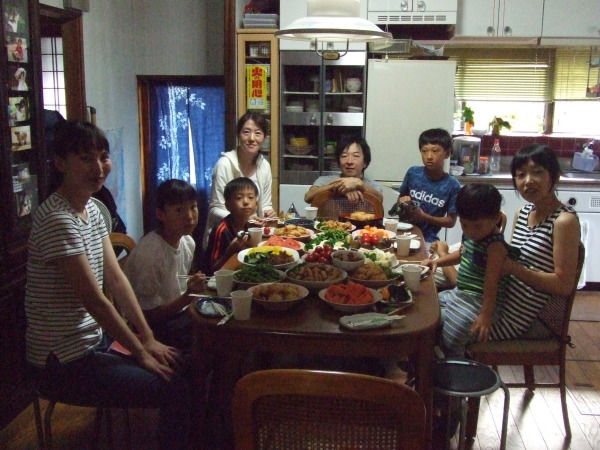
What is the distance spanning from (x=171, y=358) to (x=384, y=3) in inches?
134

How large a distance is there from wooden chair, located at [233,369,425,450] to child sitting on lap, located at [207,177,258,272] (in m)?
1.58

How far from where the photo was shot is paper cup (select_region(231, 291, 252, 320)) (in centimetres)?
184

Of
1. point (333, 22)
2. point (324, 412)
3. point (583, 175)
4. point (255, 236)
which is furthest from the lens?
point (583, 175)

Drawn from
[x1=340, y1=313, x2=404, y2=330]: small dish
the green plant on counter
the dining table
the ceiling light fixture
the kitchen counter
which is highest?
the ceiling light fixture

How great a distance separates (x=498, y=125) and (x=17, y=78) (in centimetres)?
376

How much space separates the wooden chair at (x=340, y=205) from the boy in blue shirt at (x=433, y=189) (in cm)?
15

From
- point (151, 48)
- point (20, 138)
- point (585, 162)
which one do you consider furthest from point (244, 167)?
point (585, 162)

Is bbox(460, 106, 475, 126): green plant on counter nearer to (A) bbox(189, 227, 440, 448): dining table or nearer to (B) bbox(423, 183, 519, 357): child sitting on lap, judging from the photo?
(B) bbox(423, 183, 519, 357): child sitting on lap

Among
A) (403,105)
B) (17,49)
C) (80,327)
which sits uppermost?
(17,49)

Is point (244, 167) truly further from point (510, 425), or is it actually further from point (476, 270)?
point (510, 425)


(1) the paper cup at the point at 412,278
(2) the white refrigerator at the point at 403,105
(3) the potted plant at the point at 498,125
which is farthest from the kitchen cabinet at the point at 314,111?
(1) the paper cup at the point at 412,278

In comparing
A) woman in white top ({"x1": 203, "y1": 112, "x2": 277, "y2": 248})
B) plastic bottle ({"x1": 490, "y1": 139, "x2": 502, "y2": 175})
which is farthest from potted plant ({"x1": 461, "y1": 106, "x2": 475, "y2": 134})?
woman in white top ({"x1": 203, "y1": 112, "x2": 277, "y2": 248})

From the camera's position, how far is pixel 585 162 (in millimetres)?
4949

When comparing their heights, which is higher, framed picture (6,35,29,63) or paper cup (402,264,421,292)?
framed picture (6,35,29,63)
